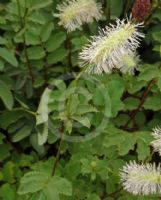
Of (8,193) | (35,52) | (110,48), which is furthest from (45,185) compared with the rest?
(35,52)

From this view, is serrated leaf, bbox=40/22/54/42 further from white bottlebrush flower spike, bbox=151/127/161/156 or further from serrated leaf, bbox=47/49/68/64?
white bottlebrush flower spike, bbox=151/127/161/156

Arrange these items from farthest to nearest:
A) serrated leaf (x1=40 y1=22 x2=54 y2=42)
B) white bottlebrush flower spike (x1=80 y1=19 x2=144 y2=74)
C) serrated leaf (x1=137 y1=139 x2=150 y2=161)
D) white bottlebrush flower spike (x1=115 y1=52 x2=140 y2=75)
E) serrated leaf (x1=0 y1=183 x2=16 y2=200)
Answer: serrated leaf (x1=40 y1=22 x2=54 y2=42)
white bottlebrush flower spike (x1=115 y1=52 x2=140 y2=75)
serrated leaf (x1=0 y1=183 x2=16 y2=200)
serrated leaf (x1=137 y1=139 x2=150 y2=161)
white bottlebrush flower spike (x1=80 y1=19 x2=144 y2=74)

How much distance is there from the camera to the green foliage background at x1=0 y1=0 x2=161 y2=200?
1.75 metres

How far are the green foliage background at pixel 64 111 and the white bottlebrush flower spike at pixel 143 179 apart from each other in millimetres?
114

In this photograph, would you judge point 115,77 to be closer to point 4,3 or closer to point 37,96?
point 37,96

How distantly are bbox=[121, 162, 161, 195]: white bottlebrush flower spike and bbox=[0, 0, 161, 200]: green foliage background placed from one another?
0.37ft

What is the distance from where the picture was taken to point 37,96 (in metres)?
2.17

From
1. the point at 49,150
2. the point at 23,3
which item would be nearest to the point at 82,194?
the point at 49,150

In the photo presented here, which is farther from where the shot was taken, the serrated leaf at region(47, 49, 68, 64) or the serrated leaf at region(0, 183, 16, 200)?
the serrated leaf at region(47, 49, 68, 64)

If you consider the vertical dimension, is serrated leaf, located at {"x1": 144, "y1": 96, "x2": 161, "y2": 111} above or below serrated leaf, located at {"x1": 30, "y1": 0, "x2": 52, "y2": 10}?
below

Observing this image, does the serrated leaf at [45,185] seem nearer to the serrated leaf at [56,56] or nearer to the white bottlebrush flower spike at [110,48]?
the white bottlebrush flower spike at [110,48]

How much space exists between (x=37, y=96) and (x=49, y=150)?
211 millimetres

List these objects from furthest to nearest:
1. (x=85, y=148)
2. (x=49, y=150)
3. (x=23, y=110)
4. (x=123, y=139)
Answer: (x=49, y=150)
(x=23, y=110)
(x=85, y=148)
(x=123, y=139)

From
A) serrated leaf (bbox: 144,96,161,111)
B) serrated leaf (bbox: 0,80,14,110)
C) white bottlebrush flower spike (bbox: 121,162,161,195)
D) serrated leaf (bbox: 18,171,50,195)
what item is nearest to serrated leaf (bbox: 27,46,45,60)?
serrated leaf (bbox: 0,80,14,110)
